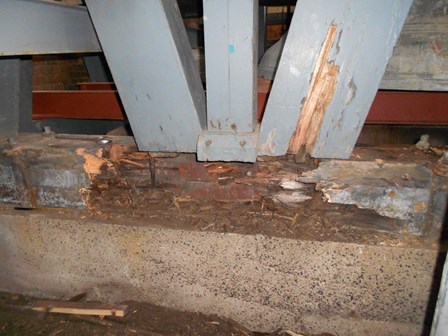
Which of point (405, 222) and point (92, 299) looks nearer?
point (405, 222)

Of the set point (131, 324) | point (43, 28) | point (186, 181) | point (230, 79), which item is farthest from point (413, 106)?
point (131, 324)

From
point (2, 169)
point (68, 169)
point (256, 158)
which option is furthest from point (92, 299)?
point (256, 158)

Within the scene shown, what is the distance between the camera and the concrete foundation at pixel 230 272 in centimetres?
160

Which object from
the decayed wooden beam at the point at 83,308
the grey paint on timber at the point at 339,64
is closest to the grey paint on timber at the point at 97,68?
the decayed wooden beam at the point at 83,308

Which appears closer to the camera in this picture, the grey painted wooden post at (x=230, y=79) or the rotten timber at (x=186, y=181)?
the grey painted wooden post at (x=230, y=79)

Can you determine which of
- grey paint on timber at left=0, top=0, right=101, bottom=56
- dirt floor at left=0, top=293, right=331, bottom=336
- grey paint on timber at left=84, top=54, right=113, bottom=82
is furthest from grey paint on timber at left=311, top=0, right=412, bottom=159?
grey paint on timber at left=84, top=54, right=113, bottom=82

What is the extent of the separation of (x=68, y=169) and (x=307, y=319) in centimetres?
167

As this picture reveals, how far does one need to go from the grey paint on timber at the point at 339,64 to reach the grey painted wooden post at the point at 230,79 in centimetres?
11

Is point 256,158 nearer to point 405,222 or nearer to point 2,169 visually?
point 405,222

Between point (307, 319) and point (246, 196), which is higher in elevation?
point (246, 196)

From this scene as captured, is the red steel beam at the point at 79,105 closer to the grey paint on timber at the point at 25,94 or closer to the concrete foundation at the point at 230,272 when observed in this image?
the grey paint on timber at the point at 25,94

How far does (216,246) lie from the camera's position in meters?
1.77

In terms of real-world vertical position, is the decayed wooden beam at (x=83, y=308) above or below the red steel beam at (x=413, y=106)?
→ below

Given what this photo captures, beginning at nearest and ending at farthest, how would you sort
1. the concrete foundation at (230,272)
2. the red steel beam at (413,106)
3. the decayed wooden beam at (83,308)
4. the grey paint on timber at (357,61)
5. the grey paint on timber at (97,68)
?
1. the grey paint on timber at (357,61)
2. the concrete foundation at (230,272)
3. the red steel beam at (413,106)
4. the decayed wooden beam at (83,308)
5. the grey paint on timber at (97,68)
